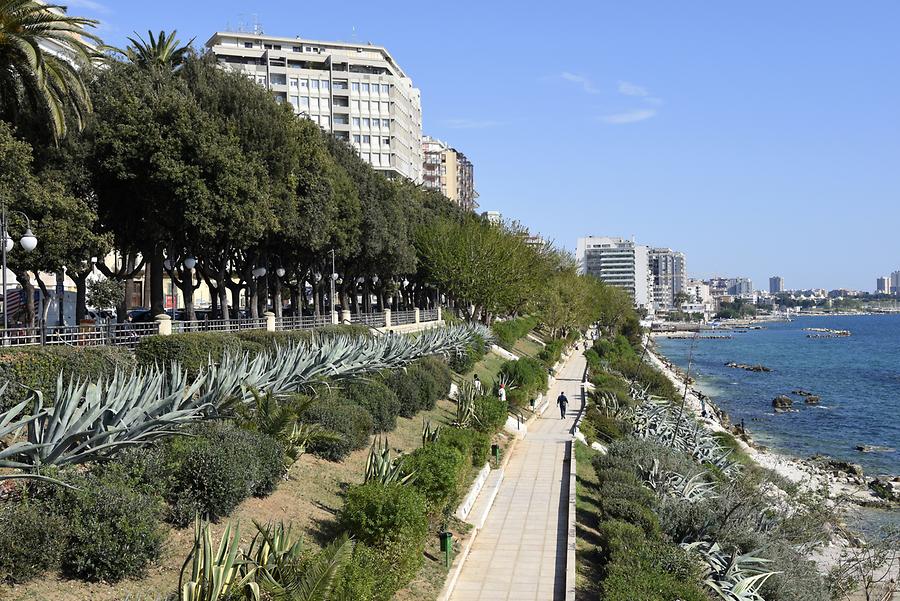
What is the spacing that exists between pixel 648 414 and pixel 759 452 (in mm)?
10832

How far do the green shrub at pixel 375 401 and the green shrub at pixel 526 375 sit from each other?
1586 cm

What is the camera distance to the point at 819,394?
74062 millimetres

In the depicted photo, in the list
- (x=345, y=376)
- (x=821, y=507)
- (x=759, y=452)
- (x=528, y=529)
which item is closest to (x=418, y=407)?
(x=345, y=376)

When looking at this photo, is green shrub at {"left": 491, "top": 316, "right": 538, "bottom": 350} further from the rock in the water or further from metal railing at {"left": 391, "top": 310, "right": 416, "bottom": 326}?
the rock in the water

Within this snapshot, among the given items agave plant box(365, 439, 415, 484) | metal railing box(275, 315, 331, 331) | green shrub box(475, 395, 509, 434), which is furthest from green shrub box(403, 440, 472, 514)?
metal railing box(275, 315, 331, 331)

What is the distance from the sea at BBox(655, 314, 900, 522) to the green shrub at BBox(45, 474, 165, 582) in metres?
17.6

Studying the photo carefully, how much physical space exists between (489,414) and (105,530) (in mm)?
18329

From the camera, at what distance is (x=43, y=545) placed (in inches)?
360

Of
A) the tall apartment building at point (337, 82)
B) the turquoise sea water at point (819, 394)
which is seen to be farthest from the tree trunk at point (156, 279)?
the tall apartment building at point (337, 82)

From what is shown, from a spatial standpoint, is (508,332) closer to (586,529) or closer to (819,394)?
(819,394)

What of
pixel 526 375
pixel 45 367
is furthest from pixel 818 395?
pixel 45 367

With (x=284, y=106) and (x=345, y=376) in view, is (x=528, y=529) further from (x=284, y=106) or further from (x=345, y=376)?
(x=284, y=106)

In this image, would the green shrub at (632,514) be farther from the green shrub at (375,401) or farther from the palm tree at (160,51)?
the palm tree at (160,51)

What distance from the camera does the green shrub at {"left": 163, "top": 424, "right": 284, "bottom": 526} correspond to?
11.6 meters
